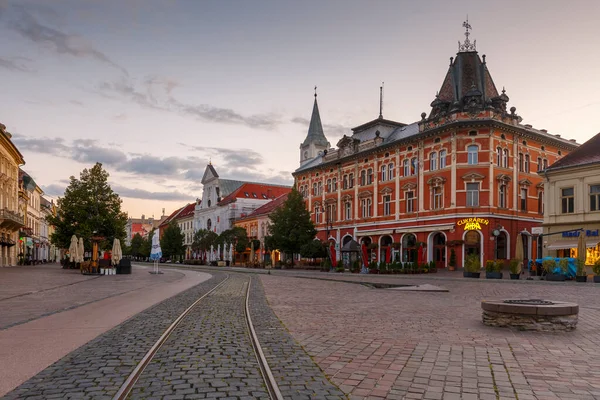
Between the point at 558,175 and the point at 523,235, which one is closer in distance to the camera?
the point at 558,175

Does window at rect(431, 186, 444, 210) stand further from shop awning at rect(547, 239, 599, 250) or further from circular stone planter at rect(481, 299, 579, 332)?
circular stone planter at rect(481, 299, 579, 332)

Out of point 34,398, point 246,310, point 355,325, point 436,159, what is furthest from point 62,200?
point 34,398

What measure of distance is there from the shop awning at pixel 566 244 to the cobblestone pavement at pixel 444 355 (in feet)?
88.9

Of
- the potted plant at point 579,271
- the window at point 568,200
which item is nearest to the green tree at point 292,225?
the window at point 568,200

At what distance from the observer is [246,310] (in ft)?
49.8

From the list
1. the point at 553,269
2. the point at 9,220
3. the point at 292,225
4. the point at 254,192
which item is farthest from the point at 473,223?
the point at 254,192

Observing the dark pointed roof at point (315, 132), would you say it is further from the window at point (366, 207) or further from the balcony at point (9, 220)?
the balcony at point (9, 220)

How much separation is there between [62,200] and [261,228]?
41.5 meters

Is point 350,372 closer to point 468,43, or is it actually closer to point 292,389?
point 292,389

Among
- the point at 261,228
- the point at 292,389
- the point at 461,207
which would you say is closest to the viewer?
the point at 292,389

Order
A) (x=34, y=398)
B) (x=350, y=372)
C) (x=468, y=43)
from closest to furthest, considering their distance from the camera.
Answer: (x=34, y=398), (x=350, y=372), (x=468, y=43)

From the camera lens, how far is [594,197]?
39.0m

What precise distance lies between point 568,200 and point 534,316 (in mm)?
33764

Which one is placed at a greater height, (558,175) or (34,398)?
(558,175)
